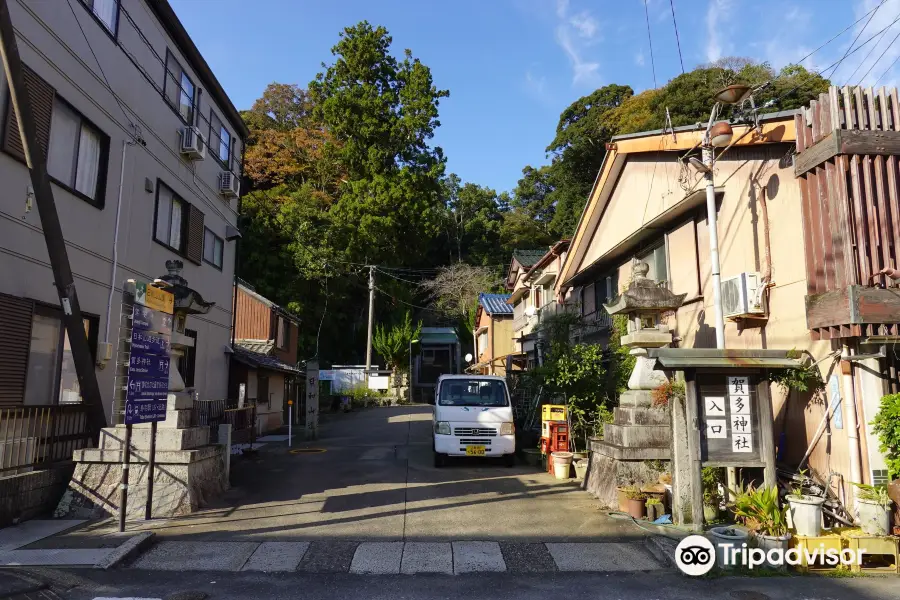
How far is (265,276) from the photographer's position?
33.7 meters

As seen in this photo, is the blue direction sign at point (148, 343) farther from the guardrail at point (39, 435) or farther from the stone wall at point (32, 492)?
the stone wall at point (32, 492)

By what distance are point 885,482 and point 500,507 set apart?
497 centimetres

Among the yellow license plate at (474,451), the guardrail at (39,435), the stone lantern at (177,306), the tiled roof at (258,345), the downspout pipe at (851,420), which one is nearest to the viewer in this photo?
the downspout pipe at (851,420)

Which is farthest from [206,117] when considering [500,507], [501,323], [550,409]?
[501,323]

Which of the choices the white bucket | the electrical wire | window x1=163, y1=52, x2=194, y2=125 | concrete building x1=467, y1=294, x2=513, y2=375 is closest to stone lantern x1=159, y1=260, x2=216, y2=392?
the electrical wire

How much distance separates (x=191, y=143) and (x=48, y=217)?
6983 millimetres

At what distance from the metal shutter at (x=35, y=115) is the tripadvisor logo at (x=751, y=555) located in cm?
941

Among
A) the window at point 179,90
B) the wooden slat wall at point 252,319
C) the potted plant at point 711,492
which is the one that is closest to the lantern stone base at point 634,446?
the potted plant at point 711,492

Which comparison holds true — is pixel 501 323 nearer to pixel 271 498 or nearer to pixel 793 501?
pixel 271 498

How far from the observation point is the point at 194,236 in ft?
47.4

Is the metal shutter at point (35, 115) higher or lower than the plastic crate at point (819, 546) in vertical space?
higher

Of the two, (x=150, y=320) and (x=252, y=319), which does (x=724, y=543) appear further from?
(x=252, y=319)

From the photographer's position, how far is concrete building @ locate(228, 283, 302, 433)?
18.2m

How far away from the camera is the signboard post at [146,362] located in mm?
7176
